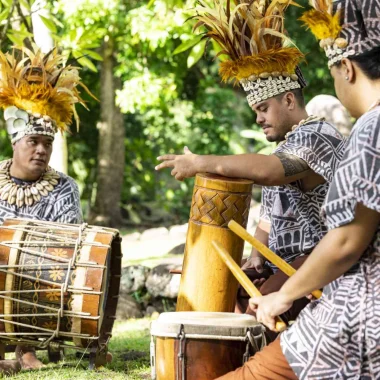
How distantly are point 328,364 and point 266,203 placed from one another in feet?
6.24

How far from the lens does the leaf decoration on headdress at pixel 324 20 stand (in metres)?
2.97

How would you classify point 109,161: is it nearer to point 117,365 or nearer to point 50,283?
point 117,365

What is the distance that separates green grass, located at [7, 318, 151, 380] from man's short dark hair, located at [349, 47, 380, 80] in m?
2.79

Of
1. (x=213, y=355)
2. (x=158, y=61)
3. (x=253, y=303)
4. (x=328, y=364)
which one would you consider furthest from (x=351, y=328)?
(x=158, y=61)

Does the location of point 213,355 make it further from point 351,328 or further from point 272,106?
point 272,106

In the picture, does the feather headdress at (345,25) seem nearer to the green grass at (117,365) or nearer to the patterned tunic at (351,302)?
the patterned tunic at (351,302)

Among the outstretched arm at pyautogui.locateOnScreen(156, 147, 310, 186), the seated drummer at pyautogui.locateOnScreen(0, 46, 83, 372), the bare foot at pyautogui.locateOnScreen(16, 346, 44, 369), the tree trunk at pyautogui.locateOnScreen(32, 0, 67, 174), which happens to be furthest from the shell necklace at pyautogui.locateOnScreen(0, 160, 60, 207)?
the tree trunk at pyautogui.locateOnScreen(32, 0, 67, 174)

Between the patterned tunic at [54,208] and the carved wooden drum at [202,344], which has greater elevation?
the patterned tunic at [54,208]

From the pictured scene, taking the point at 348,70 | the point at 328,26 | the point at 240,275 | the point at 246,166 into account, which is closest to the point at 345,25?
the point at 328,26

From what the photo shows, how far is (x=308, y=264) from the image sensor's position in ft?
9.21

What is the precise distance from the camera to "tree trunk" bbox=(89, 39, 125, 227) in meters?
15.4

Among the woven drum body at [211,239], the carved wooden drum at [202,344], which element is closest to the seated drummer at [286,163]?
the woven drum body at [211,239]

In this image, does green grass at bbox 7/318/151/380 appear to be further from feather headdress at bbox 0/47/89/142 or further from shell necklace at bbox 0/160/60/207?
feather headdress at bbox 0/47/89/142

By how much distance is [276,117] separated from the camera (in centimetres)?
436
